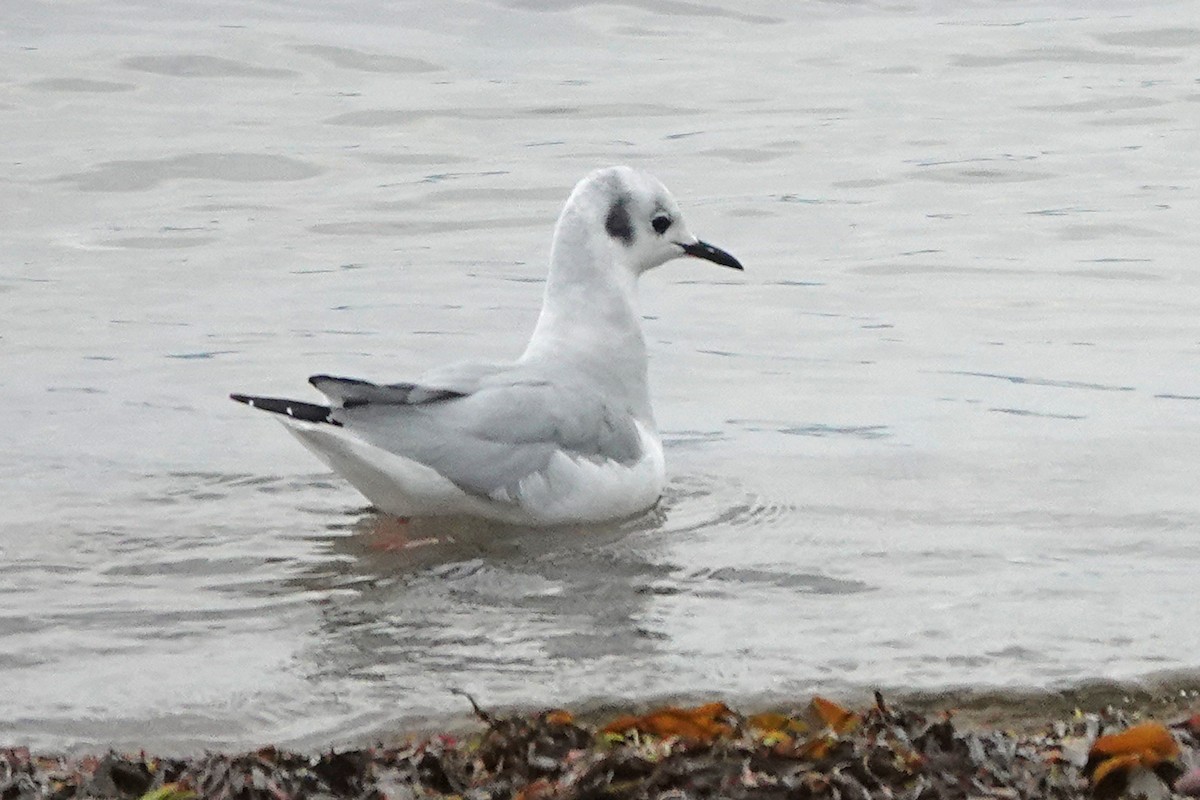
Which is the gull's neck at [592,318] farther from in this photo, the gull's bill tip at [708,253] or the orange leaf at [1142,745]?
the orange leaf at [1142,745]

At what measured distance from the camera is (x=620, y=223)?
25.5 ft

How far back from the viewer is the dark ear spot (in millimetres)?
7742

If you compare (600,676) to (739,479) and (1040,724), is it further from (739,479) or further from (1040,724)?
(739,479)

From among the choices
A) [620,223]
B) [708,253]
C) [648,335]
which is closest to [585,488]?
[620,223]

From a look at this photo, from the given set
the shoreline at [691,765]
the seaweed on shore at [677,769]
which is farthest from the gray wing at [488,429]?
the seaweed on shore at [677,769]

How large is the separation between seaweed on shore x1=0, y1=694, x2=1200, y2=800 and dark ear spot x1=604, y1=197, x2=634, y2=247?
3.57 meters

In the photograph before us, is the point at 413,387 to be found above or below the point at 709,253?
below

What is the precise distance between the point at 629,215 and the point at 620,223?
45 millimetres

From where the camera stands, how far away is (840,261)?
39.0 feet

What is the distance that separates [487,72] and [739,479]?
33.6 feet

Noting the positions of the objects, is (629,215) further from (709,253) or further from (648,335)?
(648,335)

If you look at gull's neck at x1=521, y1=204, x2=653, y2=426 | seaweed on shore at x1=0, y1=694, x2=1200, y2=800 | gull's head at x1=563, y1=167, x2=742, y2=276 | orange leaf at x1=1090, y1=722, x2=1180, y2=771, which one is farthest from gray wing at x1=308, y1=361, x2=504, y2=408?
orange leaf at x1=1090, y1=722, x2=1180, y2=771

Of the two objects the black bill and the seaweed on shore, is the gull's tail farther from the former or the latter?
the seaweed on shore

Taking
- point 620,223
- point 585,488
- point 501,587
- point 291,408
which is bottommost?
point 501,587
